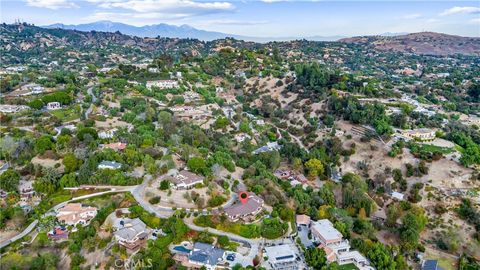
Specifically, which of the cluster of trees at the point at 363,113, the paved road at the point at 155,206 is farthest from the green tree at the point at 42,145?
the cluster of trees at the point at 363,113

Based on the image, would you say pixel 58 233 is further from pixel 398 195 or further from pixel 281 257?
pixel 398 195

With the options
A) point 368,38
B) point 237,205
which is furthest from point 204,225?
point 368,38

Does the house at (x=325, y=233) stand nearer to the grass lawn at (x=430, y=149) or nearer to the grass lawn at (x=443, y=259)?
the grass lawn at (x=443, y=259)

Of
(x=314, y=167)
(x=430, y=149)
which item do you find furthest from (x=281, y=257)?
(x=430, y=149)

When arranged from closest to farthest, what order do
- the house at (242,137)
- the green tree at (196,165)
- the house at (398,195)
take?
the green tree at (196,165), the house at (398,195), the house at (242,137)

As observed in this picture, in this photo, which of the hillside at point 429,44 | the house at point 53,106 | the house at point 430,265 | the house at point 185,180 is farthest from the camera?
the hillside at point 429,44

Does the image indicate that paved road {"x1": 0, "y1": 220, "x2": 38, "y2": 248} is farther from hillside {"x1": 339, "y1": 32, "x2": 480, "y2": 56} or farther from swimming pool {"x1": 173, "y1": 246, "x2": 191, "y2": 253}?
hillside {"x1": 339, "y1": 32, "x2": 480, "y2": 56}

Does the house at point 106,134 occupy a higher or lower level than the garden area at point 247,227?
higher
